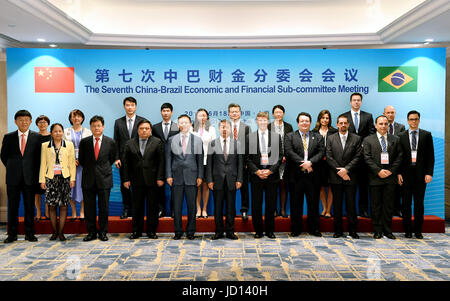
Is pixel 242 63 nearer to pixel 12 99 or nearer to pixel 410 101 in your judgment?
pixel 410 101

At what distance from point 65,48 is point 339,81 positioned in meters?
4.52

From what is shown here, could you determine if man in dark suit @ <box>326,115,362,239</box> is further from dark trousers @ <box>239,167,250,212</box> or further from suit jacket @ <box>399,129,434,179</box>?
dark trousers @ <box>239,167,250,212</box>

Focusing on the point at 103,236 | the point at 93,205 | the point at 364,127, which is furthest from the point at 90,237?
the point at 364,127

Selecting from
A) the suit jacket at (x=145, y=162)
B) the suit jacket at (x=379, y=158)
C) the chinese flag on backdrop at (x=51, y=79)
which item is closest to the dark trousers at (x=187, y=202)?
the suit jacket at (x=145, y=162)

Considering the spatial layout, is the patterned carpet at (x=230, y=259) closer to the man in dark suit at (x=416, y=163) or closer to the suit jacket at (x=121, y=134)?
the man in dark suit at (x=416, y=163)

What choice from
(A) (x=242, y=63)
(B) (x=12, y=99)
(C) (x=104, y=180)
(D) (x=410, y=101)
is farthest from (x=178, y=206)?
(D) (x=410, y=101)

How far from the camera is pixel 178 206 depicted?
18.7 feet

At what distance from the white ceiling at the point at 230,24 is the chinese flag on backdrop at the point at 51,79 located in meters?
0.45

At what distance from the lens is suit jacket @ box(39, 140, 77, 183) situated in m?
5.46

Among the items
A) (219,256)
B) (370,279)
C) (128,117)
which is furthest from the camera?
(128,117)

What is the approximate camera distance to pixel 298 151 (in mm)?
5715

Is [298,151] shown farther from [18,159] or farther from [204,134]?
[18,159]

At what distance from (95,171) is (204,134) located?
1.64m

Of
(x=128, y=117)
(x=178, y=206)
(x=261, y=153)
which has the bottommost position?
(x=178, y=206)
